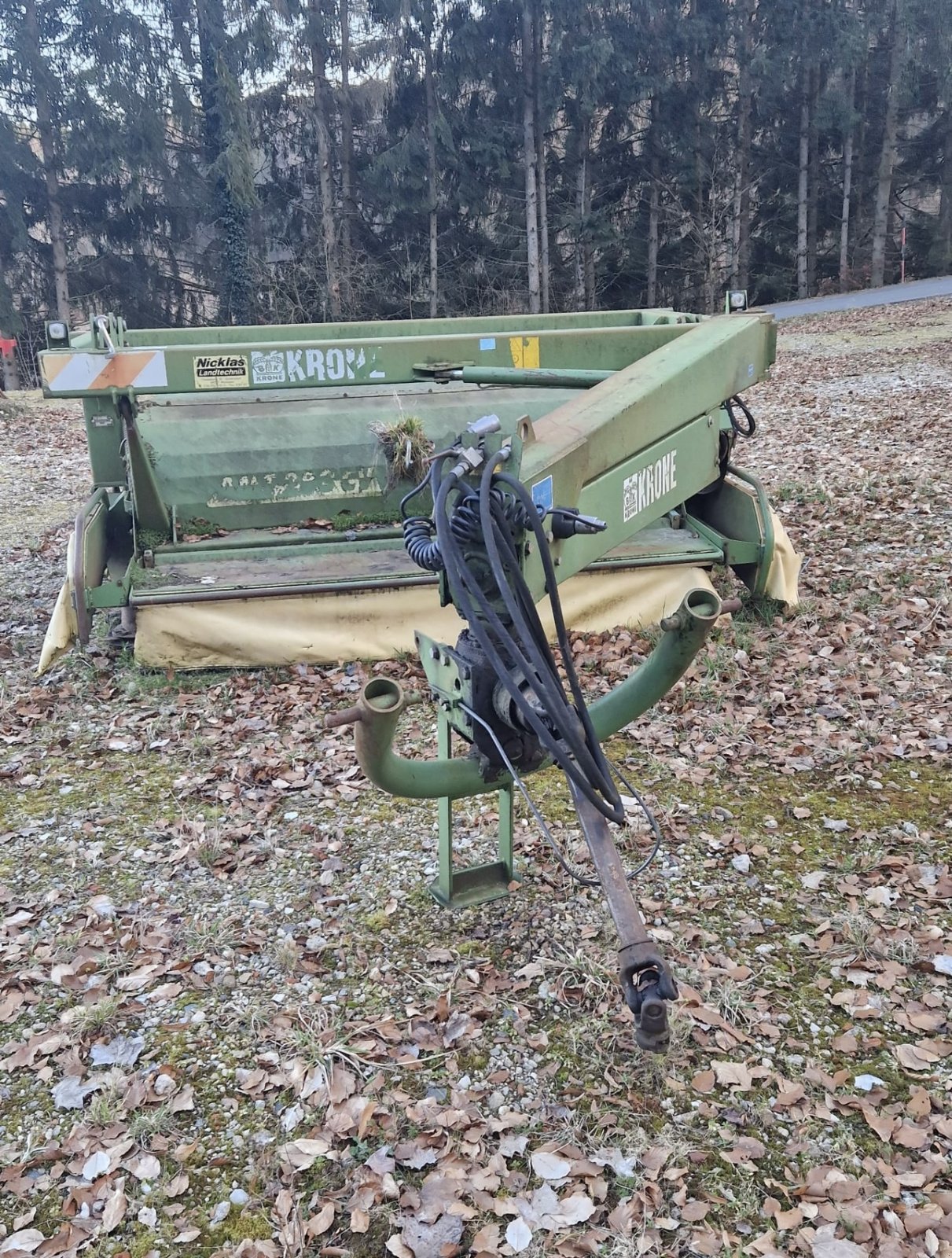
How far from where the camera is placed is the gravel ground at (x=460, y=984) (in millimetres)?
2334

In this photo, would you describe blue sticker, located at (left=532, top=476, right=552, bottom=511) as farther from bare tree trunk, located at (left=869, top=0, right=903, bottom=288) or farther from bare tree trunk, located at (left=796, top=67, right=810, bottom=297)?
bare tree trunk, located at (left=869, top=0, right=903, bottom=288)

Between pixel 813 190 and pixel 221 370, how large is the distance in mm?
27640

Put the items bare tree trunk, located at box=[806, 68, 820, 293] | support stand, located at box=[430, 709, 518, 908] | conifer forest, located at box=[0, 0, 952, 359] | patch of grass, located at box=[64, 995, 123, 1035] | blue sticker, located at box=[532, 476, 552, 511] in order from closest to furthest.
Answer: blue sticker, located at box=[532, 476, 552, 511] → patch of grass, located at box=[64, 995, 123, 1035] → support stand, located at box=[430, 709, 518, 908] → conifer forest, located at box=[0, 0, 952, 359] → bare tree trunk, located at box=[806, 68, 820, 293]

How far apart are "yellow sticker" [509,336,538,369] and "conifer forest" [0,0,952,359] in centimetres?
1926

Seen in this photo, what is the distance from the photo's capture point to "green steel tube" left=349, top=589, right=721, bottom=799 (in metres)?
2.49

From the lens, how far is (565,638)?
2.62m

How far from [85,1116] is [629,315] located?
20.6 feet

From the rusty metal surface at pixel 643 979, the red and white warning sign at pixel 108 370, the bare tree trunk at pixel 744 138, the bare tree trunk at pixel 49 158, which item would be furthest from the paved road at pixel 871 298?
the rusty metal surface at pixel 643 979

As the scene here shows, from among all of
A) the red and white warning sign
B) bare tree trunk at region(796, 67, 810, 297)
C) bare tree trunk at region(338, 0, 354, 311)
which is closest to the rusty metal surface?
the red and white warning sign

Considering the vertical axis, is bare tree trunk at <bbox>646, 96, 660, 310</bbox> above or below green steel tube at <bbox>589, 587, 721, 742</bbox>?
above

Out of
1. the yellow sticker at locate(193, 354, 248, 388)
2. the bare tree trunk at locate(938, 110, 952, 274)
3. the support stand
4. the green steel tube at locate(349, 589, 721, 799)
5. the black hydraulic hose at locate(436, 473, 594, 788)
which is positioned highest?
the bare tree trunk at locate(938, 110, 952, 274)

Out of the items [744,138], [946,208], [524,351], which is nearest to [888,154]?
[946,208]

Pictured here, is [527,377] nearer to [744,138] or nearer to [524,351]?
[524,351]

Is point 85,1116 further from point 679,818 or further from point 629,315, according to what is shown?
point 629,315
